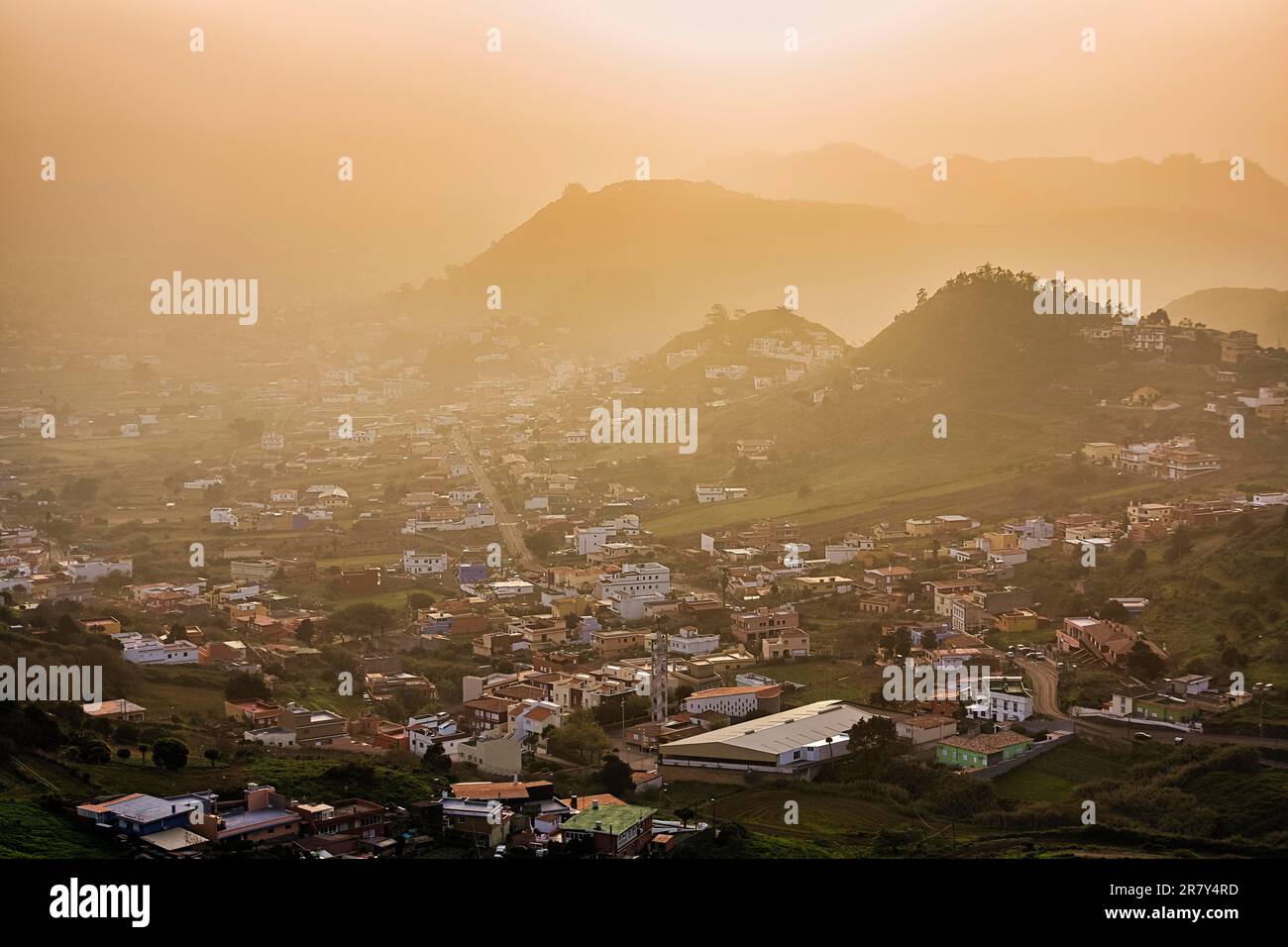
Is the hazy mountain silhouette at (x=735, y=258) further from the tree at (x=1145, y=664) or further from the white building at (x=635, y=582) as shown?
the tree at (x=1145, y=664)

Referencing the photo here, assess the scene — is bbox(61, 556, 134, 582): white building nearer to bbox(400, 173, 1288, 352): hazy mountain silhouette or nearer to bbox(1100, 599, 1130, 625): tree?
bbox(1100, 599, 1130, 625): tree

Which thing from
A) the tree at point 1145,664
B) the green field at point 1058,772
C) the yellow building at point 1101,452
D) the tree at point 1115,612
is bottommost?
the green field at point 1058,772

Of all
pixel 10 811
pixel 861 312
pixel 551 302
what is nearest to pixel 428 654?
pixel 10 811

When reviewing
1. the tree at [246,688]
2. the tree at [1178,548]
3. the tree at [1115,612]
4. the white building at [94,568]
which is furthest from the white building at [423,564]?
the tree at [1178,548]

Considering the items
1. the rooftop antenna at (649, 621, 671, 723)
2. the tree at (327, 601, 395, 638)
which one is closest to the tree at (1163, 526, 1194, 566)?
the rooftop antenna at (649, 621, 671, 723)

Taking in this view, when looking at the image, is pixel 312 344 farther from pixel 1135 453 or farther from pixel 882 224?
pixel 1135 453

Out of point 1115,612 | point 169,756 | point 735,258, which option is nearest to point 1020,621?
point 1115,612
